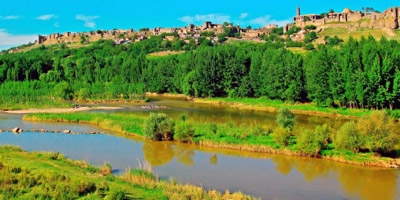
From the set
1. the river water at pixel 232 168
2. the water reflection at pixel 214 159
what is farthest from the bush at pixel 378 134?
the water reflection at pixel 214 159

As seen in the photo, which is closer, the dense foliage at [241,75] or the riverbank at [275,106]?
the riverbank at [275,106]

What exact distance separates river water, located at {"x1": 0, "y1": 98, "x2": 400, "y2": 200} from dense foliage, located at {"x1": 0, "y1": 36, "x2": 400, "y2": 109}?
89.3 feet

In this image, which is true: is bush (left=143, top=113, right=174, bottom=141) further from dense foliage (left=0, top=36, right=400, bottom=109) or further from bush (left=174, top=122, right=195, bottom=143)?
dense foliage (left=0, top=36, right=400, bottom=109)

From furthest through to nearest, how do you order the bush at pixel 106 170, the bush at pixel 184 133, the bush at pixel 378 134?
the bush at pixel 184 133
the bush at pixel 378 134
the bush at pixel 106 170

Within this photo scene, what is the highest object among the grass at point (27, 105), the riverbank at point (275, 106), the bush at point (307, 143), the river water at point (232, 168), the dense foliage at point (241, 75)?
the dense foliage at point (241, 75)

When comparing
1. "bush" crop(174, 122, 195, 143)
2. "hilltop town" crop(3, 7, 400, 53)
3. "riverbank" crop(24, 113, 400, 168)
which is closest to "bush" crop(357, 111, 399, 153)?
"riverbank" crop(24, 113, 400, 168)

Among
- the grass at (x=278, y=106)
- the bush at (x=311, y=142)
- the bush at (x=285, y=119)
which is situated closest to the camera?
the bush at (x=311, y=142)

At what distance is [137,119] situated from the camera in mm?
42938

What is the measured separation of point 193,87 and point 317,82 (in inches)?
1023

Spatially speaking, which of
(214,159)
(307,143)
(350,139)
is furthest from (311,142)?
(214,159)

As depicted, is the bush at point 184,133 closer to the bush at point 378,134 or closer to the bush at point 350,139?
the bush at point 350,139

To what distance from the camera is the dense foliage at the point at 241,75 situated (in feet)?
167

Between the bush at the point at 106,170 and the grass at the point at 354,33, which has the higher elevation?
the grass at the point at 354,33

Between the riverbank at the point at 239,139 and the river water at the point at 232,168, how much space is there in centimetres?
74
